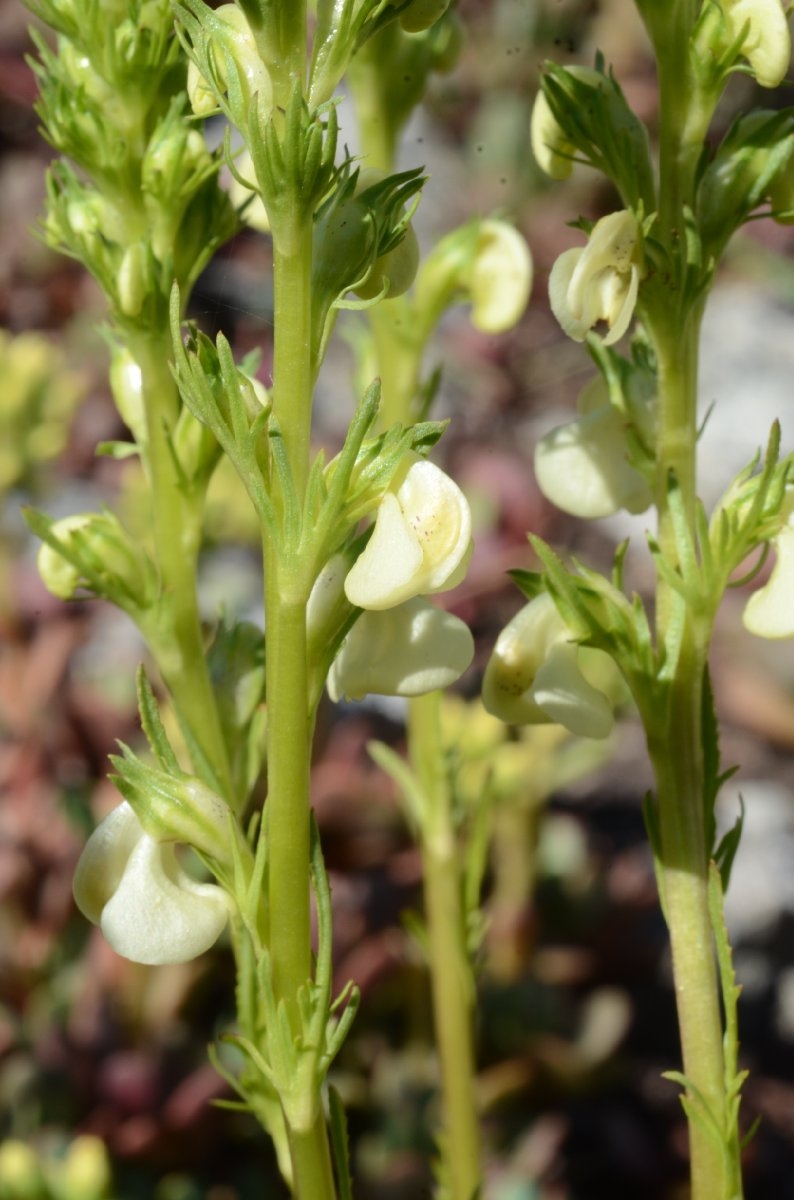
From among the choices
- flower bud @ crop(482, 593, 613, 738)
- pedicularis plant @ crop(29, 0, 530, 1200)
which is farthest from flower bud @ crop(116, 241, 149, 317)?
flower bud @ crop(482, 593, 613, 738)

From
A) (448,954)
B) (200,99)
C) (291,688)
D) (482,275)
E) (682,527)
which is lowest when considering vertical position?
(448,954)

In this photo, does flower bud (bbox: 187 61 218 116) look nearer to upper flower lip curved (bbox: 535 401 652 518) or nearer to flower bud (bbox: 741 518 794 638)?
upper flower lip curved (bbox: 535 401 652 518)

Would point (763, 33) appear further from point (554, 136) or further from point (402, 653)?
point (402, 653)

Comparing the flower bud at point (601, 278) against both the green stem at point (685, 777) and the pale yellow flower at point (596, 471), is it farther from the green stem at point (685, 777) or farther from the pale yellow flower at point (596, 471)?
the pale yellow flower at point (596, 471)

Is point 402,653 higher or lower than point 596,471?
lower

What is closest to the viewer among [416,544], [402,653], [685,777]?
→ [416,544]

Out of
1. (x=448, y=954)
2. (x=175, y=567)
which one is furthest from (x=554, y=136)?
(x=448, y=954)

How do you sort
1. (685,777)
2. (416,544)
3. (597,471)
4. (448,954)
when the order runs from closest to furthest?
(416,544) → (685,777) → (597,471) → (448,954)
